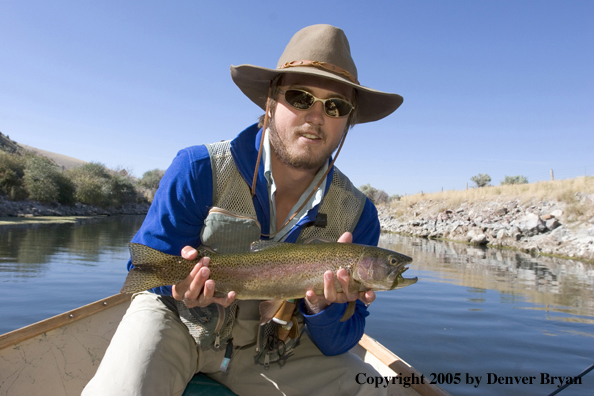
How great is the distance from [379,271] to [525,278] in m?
12.0

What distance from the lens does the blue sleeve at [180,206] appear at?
2738 millimetres

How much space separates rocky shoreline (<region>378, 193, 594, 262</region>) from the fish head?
19261mm

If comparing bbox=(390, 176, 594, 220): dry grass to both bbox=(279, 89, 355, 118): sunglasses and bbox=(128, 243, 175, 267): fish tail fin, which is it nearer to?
bbox=(279, 89, 355, 118): sunglasses

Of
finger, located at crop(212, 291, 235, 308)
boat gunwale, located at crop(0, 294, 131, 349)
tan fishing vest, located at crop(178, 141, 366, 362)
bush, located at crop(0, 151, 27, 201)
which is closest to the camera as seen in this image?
finger, located at crop(212, 291, 235, 308)

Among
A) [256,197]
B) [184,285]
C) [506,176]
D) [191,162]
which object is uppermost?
[506,176]

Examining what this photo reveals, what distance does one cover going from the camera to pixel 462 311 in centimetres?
812

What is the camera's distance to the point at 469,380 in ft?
16.7

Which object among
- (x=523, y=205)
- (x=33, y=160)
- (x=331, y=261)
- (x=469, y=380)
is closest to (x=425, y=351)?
(x=469, y=380)

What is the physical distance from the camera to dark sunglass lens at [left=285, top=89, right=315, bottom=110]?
311 cm

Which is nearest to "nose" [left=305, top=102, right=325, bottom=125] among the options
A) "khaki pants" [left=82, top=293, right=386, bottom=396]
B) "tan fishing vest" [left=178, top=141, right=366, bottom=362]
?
"tan fishing vest" [left=178, top=141, right=366, bottom=362]

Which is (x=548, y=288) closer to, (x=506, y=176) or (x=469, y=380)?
(x=469, y=380)

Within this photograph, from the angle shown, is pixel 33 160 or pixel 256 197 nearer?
pixel 256 197

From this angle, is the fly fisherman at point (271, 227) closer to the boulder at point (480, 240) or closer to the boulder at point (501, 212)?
the boulder at point (480, 240)

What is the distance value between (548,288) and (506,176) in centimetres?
5875
